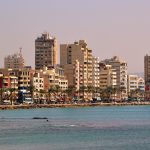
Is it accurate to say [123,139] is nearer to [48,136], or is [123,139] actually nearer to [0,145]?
[48,136]

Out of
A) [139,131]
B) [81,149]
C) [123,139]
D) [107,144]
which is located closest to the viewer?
[81,149]

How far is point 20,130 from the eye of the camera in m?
98.8

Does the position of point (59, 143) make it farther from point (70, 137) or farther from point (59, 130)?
point (59, 130)

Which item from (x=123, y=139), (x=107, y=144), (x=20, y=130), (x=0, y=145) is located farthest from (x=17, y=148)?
(x=20, y=130)

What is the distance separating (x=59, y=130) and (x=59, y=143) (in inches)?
788

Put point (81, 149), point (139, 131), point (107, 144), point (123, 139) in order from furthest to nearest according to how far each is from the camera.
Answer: point (139, 131) → point (123, 139) → point (107, 144) → point (81, 149)

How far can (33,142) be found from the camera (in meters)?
79.9

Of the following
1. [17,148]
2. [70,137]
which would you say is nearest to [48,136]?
[70,137]

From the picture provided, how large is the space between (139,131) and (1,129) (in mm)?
19325

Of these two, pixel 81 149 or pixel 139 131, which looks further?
pixel 139 131

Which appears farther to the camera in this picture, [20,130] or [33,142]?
[20,130]

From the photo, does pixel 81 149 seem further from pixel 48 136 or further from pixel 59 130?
pixel 59 130

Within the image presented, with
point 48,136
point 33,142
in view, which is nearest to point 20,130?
point 48,136

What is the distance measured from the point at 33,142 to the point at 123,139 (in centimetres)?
1098
